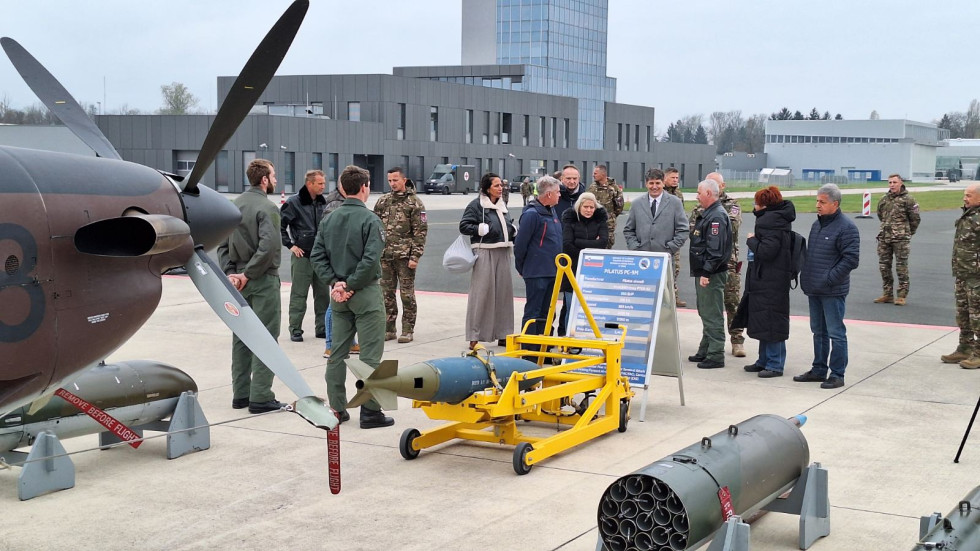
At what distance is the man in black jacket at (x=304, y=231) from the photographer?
10977 millimetres

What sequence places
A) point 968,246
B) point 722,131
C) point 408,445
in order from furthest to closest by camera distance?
point 722,131 < point 968,246 < point 408,445

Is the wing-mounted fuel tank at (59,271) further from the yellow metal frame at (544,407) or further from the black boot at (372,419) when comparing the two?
the black boot at (372,419)

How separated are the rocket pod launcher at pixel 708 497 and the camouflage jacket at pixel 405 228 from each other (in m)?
6.29

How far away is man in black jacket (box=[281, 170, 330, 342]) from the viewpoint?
1098cm

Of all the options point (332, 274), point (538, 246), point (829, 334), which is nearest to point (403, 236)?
point (538, 246)

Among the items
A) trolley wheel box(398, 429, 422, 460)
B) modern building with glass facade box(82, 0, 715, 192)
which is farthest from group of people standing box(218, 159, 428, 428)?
modern building with glass facade box(82, 0, 715, 192)

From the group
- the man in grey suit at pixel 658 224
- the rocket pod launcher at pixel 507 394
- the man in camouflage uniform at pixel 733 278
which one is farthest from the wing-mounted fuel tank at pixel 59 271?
the man in camouflage uniform at pixel 733 278

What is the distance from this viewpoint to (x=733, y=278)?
11.4 metres

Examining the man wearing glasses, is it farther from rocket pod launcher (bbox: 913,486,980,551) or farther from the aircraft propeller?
rocket pod launcher (bbox: 913,486,980,551)

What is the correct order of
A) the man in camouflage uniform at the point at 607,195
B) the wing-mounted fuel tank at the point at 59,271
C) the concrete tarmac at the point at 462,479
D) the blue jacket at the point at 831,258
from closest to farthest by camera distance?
the wing-mounted fuel tank at the point at 59,271, the concrete tarmac at the point at 462,479, the blue jacket at the point at 831,258, the man in camouflage uniform at the point at 607,195

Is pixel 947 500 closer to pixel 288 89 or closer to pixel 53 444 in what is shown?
pixel 53 444

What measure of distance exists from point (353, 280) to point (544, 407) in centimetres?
188

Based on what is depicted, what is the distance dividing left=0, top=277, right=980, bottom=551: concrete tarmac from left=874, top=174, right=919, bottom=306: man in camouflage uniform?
17.2ft

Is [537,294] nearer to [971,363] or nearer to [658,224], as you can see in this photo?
[658,224]
